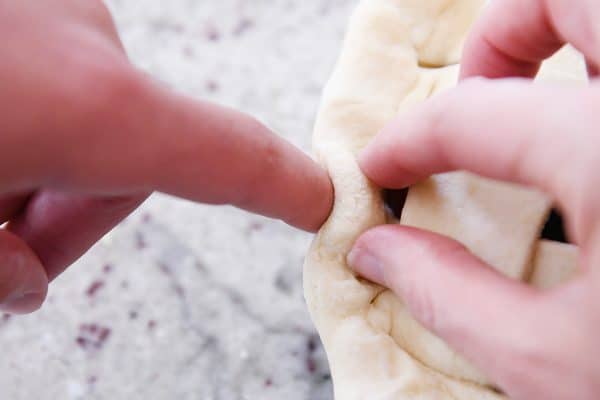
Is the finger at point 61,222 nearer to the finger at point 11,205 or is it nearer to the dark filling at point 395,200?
the finger at point 11,205

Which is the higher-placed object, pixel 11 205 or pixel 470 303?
pixel 470 303

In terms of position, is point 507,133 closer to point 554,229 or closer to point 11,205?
point 554,229

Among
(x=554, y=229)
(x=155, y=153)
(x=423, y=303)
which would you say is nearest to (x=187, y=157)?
(x=155, y=153)

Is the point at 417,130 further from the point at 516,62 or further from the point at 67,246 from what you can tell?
the point at 67,246

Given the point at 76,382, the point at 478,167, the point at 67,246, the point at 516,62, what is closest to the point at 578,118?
the point at 478,167

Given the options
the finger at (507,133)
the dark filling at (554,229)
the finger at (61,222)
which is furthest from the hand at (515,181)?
the finger at (61,222)
